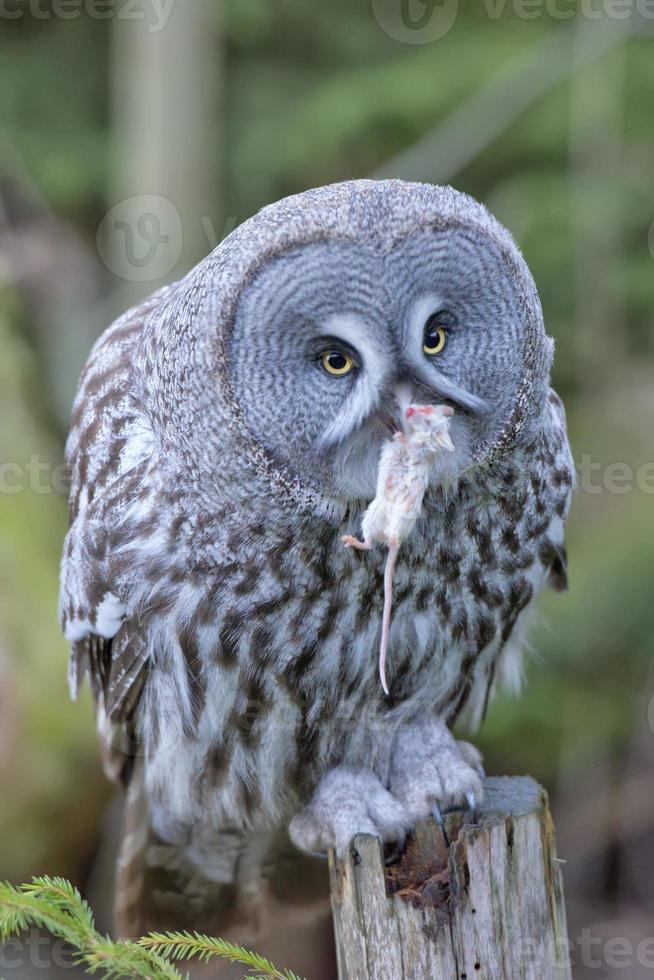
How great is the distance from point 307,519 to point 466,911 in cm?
81

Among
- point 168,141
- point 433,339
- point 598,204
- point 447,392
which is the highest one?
point 168,141

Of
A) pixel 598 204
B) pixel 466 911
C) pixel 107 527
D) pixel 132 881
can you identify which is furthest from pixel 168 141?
pixel 466 911

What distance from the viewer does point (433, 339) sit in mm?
2203

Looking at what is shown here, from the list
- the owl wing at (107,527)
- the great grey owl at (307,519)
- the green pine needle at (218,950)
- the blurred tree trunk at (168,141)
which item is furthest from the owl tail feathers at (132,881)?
the blurred tree trunk at (168,141)

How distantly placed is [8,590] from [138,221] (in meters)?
2.03

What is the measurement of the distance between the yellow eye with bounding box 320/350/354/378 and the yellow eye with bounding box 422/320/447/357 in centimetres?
15

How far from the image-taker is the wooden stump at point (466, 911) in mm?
2146

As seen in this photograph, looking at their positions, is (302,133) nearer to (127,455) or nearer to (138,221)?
(138,221)

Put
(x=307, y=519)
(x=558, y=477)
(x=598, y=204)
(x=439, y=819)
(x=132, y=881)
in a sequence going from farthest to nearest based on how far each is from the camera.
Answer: (x=598, y=204) < (x=132, y=881) < (x=558, y=477) < (x=439, y=819) < (x=307, y=519)

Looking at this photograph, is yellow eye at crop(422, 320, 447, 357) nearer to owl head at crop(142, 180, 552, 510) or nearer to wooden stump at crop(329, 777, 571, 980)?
owl head at crop(142, 180, 552, 510)

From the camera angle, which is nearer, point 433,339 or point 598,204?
point 433,339

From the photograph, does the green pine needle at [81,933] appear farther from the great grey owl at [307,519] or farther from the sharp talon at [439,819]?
the great grey owl at [307,519]

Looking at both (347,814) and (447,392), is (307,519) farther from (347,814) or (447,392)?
(347,814)

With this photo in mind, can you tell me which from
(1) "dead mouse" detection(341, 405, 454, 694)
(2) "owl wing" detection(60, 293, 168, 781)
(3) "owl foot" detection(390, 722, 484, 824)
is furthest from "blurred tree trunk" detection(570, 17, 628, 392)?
(1) "dead mouse" detection(341, 405, 454, 694)
